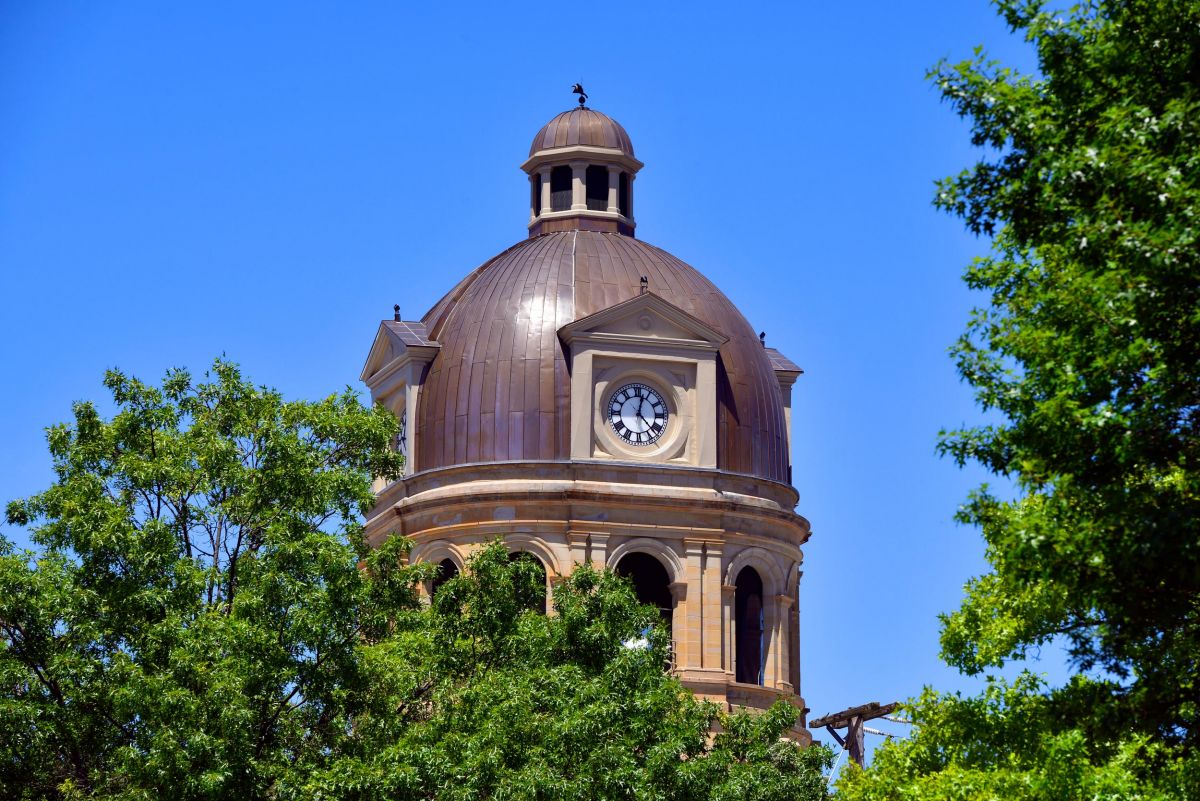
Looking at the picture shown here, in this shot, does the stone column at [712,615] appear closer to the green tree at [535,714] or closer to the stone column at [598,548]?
the stone column at [598,548]

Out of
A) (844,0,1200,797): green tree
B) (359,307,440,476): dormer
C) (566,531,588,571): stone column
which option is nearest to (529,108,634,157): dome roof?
(359,307,440,476): dormer

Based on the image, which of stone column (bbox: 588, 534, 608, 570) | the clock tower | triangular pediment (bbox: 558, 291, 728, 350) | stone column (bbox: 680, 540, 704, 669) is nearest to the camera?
stone column (bbox: 588, 534, 608, 570)

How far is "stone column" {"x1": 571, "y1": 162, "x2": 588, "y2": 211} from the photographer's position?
71062mm

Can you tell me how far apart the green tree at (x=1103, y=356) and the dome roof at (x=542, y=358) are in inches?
1454

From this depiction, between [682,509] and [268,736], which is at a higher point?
[682,509]

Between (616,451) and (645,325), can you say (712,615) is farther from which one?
(645,325)

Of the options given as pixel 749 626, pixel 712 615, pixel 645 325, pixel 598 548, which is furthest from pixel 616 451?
pixel 749 626

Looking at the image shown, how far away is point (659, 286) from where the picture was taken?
222 feet

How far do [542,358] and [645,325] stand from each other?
3.12 meters

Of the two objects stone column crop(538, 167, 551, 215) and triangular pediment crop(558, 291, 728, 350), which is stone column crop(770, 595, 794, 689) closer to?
triangular pediment crop(558, 291, 728, 350)

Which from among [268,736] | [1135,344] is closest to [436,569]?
[268,736]

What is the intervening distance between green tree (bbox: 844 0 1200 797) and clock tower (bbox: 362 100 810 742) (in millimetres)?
35682

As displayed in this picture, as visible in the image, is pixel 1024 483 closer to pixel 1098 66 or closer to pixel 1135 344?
pixel 1135 344

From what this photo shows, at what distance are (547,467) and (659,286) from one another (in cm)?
708
